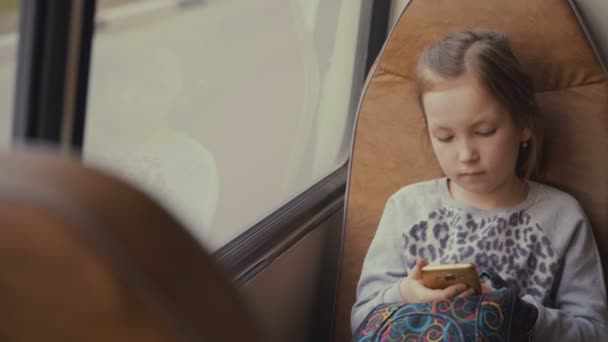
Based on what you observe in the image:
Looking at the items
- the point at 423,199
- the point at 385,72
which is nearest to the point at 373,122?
the point at 385,72

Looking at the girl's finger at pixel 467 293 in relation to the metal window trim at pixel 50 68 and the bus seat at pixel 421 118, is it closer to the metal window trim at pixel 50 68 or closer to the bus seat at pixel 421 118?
the bus seat at pixel 421 118

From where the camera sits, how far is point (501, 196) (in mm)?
1644

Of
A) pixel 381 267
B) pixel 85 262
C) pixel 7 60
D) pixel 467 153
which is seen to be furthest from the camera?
pixel 381 267

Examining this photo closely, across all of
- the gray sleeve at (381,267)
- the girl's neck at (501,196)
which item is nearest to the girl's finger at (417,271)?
the gray sleeve at (381,267)

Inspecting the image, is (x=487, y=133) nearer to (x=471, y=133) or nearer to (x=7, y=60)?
(x=471, y=133)

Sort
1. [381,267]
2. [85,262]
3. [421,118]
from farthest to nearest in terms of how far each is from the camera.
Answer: [421,118] → [381,267] → [85,262]

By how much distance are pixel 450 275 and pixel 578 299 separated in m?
0.28

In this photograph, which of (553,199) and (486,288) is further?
(553,199)

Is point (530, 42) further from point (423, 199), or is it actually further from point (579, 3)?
point (423, 199)

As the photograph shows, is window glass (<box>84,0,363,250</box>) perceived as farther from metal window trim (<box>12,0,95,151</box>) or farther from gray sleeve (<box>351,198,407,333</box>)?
gray sleeve (<box>351,198,407,333</box>)

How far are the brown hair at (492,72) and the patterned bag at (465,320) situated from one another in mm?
328

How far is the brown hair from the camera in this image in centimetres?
157

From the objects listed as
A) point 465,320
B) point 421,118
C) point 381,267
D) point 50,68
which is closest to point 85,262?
point 50,68

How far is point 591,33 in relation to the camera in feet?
5.97
